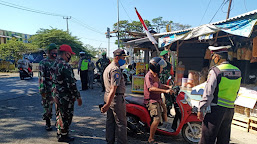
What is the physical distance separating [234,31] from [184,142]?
3.11 m

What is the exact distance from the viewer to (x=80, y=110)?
209 inches

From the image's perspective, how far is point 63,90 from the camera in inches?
121

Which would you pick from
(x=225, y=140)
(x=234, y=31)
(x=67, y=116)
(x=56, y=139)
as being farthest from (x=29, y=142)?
(x=234, y=31)

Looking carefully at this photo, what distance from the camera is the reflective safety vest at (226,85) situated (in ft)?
7.34

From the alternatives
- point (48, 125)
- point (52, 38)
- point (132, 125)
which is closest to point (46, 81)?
point (48, 125)

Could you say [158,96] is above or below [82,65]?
below

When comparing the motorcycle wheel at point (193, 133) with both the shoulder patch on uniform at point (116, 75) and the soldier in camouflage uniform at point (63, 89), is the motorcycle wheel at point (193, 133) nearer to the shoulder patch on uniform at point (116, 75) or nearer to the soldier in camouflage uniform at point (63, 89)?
the shoulder patch on uniform at point (116, 75)

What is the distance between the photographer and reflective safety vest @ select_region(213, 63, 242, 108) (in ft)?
7.34

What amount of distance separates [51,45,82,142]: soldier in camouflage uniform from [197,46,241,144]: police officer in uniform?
2.28m

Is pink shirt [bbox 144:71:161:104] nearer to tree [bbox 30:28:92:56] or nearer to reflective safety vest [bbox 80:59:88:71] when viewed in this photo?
reflective safety vest [bbox 80:59:88:71]

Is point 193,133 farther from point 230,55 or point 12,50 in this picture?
point 12,50

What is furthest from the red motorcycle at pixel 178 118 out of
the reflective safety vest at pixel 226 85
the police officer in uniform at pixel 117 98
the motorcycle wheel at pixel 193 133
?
the reflective safety vest at pixel 226 85

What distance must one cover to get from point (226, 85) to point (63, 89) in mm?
2693

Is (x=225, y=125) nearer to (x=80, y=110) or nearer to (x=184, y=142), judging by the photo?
(x=184, y=142)
